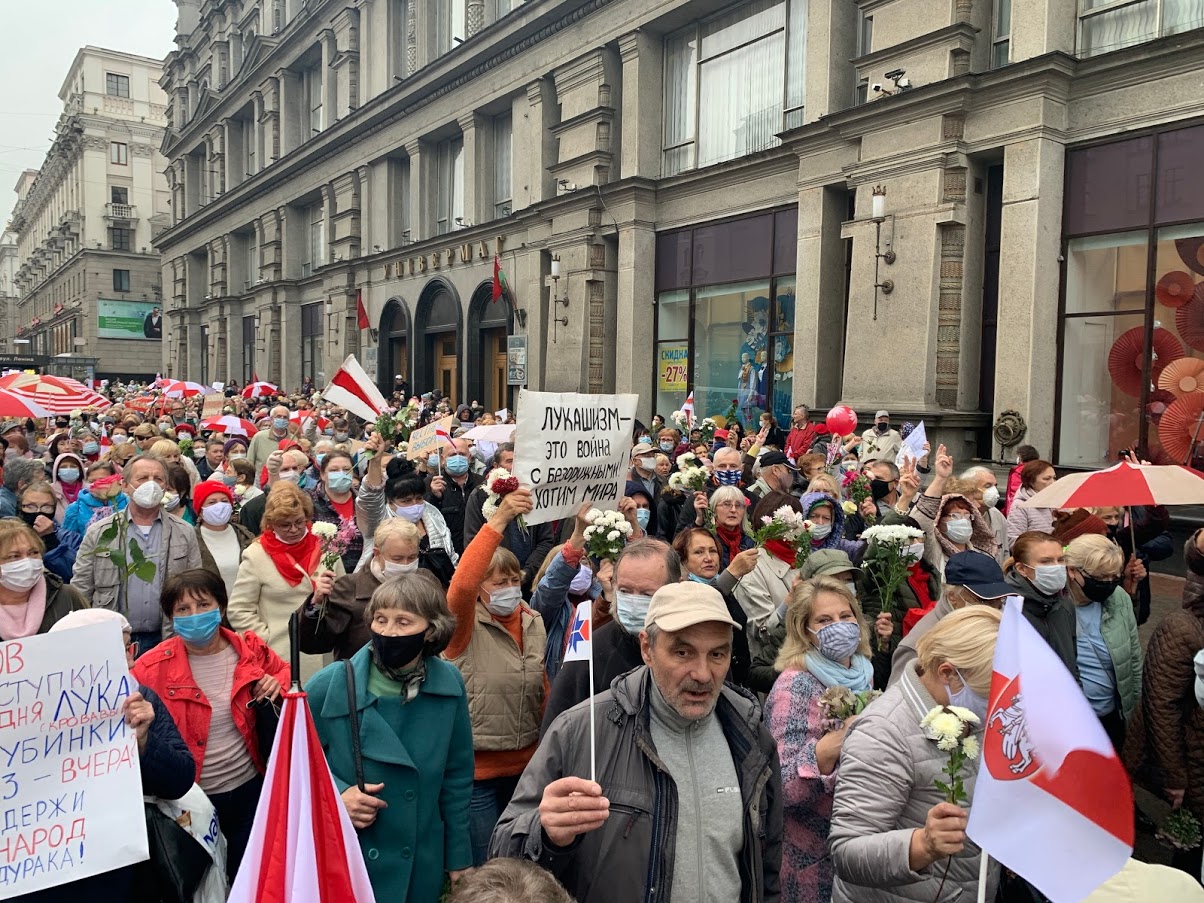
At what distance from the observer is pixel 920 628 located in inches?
175

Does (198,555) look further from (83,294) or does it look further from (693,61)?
(83,294)

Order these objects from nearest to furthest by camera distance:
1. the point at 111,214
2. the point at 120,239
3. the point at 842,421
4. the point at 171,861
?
the point at 171,861, the point at 842,421, the point at 111,214, the point at 120,239

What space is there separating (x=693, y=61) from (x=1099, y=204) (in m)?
9.86

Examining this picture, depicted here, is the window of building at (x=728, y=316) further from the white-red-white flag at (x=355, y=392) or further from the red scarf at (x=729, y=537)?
the red scarf at (x=729, y=537)

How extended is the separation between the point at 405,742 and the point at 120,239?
88.8m

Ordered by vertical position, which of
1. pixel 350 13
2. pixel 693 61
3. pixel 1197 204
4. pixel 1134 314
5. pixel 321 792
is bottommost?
pixel 321 792

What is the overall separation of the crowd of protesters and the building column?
5.15 m

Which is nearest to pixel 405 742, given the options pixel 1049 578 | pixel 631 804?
pixel 631 804

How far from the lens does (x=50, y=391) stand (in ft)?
44.7

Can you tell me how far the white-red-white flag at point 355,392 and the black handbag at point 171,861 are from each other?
815 cm

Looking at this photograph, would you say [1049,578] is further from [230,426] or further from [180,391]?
[180,391]

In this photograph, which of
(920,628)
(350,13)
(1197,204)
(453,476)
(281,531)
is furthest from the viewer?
(350,13)

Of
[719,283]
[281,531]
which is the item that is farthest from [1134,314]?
[281,531]

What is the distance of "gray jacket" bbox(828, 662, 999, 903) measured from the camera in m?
2.93
